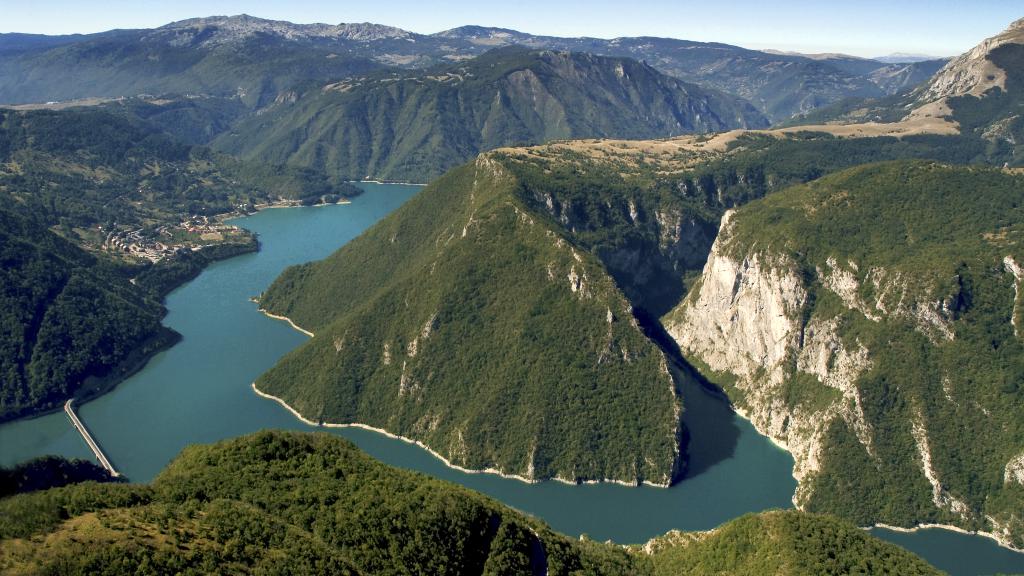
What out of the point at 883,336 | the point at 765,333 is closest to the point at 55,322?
the point at 765,333

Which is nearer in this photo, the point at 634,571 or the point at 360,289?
the point at 634,571

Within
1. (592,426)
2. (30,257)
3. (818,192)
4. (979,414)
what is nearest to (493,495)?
(592,426)

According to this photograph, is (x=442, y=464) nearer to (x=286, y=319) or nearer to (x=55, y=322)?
(x=286, y=319)

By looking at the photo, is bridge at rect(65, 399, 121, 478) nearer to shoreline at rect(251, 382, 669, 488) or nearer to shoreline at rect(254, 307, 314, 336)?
shoreline at rect(251, 382, 669, 488)

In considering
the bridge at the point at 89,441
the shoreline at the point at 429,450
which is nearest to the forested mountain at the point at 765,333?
the shoreline at the point at 429,450

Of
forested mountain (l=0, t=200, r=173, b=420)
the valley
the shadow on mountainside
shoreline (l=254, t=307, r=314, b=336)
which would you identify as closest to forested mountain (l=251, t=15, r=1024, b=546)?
the valley

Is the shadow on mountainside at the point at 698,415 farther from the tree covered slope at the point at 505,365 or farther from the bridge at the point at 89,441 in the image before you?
the bridge at the point at 89,441

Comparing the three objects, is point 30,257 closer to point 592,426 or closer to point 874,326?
point 592,426
